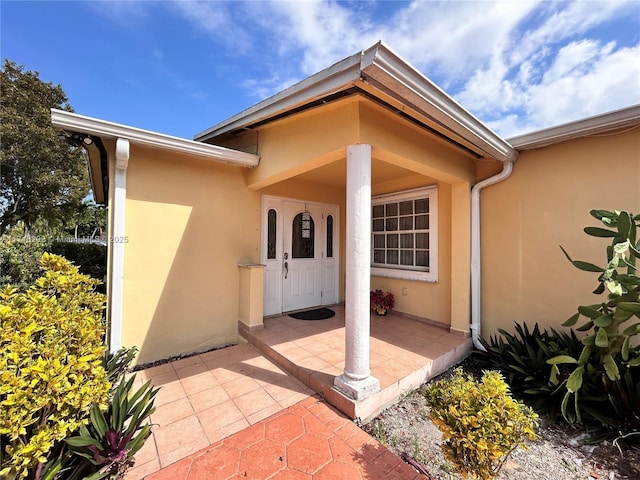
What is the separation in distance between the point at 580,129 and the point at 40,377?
5909mm

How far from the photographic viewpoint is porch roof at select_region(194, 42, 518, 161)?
217 centimetres

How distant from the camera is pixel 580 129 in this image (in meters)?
3.35

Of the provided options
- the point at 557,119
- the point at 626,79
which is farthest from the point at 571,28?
the point at 557,119

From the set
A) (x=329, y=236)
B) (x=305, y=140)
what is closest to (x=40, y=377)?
(x=305, y=140)

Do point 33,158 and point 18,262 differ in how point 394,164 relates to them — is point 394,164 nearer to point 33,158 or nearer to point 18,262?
point 18,262

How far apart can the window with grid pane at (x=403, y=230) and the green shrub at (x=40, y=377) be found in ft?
17.7

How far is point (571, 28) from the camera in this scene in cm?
355

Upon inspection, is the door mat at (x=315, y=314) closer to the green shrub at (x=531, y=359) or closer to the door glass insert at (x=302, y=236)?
the door glass insert at (x=302, y=236)

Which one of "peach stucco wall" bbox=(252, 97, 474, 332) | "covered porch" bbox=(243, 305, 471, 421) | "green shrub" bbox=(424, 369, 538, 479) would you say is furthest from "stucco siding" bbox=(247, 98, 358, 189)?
"covered porch" bbox=(243, 305, 471, 421)

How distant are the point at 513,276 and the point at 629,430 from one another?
2132mm

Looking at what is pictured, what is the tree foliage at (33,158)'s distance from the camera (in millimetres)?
11109

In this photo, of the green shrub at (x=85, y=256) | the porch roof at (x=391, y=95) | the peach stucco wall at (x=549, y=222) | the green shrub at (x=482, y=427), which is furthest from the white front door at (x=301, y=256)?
the green shrub at (x=85, y=256)

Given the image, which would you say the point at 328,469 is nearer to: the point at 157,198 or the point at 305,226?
the point at 157,198

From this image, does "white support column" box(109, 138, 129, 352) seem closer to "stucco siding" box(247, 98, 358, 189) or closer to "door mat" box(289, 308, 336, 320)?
"stucco siding" box(247, 98, 358, 189)
